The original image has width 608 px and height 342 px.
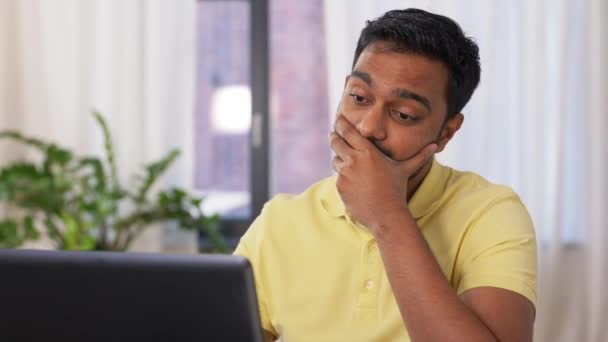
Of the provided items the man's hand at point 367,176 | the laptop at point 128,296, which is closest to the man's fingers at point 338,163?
the man's hand at point 367,176

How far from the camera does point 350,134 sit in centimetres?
138

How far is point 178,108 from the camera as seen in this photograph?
12.0 ft

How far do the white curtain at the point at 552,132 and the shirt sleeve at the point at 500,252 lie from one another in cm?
196

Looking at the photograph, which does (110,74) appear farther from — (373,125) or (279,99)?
(373,125)

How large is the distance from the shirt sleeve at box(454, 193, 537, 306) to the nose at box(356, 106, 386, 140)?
0.78 feet

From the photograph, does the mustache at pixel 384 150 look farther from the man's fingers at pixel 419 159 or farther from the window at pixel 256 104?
the window at pixel 256 104

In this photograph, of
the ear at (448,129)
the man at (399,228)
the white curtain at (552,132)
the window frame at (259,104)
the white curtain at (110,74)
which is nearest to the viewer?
the man at (399,228)

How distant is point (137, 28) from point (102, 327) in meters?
2.93

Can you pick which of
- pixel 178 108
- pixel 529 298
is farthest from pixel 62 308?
pixel 178 108

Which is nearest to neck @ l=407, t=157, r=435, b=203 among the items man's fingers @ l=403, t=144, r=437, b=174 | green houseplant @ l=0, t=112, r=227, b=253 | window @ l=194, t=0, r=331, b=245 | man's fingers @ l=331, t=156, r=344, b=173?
man's fingers @ l=403, t=144, r=437, b=174

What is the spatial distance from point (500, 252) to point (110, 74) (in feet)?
8.85

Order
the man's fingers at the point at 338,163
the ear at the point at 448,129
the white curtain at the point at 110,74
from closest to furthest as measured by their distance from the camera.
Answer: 1. the man's fingers at the point at 338,163
2. the ear at the point at 448,129
3. the white curtain at the point at 110,74

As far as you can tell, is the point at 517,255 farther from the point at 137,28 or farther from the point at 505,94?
the point at 137,28

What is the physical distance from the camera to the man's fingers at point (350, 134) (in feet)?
4.45
